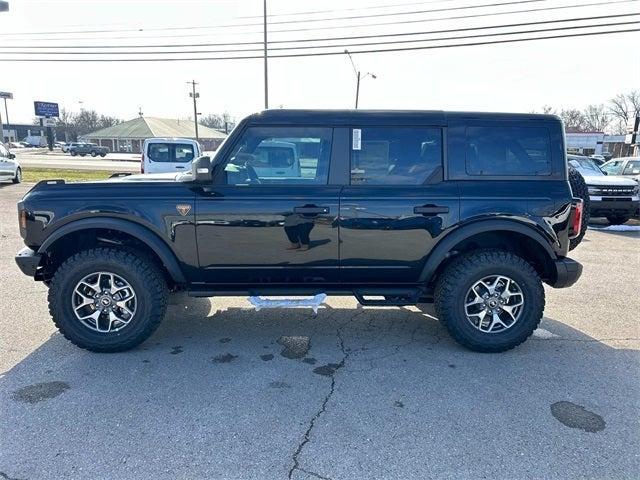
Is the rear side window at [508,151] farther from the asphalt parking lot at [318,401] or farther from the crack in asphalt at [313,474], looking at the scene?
the crack in asphalt at [313,474]

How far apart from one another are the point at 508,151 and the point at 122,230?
131 inches

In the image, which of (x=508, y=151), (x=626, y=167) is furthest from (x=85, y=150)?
(x=508, y=151)

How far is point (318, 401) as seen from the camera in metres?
2.96

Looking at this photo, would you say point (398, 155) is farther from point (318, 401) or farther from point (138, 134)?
point (138, 134)

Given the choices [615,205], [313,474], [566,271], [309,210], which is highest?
[309,210]

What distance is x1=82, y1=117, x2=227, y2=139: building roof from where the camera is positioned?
65312 mm

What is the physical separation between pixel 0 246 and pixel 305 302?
642cm

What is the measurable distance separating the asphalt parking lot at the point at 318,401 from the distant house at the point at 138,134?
209 feet

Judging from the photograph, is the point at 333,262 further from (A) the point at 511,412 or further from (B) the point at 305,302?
(A) the point at 511,412

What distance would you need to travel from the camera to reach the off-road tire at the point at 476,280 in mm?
3678

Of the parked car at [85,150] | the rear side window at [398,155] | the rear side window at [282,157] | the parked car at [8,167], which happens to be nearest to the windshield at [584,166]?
the rear side window at [398,155]

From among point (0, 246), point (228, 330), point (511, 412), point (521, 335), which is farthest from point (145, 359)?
point (0, 246)

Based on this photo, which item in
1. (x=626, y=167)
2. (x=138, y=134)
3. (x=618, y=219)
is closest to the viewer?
(x=618, y=219)

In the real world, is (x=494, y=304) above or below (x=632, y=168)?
below
